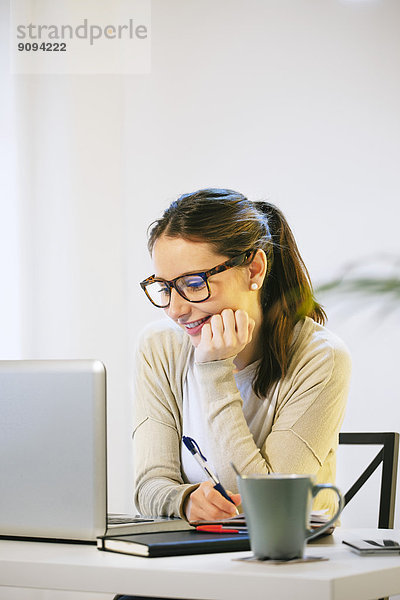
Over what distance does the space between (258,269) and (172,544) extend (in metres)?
0.82

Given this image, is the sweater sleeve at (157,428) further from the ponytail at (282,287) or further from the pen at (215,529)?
the pen at (215,529)

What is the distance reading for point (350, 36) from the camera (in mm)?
2447

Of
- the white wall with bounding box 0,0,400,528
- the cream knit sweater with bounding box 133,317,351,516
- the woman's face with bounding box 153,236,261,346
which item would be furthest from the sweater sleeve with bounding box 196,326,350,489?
the white wall with bounding box 0,0,400,528

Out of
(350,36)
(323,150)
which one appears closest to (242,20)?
(350,36)

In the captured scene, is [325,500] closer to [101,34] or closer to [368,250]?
[368,250]

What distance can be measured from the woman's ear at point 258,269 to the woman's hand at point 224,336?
0.28ft

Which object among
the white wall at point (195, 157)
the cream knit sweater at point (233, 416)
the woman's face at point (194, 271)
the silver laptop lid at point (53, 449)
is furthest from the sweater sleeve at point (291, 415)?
the white wall at point (195, 157)

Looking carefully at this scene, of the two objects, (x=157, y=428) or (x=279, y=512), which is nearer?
(x=279, y=512)

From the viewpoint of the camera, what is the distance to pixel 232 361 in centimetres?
149

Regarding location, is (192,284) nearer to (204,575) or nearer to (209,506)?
(209,506)

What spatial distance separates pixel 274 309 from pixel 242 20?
52.8 inches

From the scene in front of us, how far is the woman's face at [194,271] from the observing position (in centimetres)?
146

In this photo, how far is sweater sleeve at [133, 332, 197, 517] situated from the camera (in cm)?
136

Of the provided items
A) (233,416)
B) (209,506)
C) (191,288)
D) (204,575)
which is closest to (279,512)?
(204,575)
